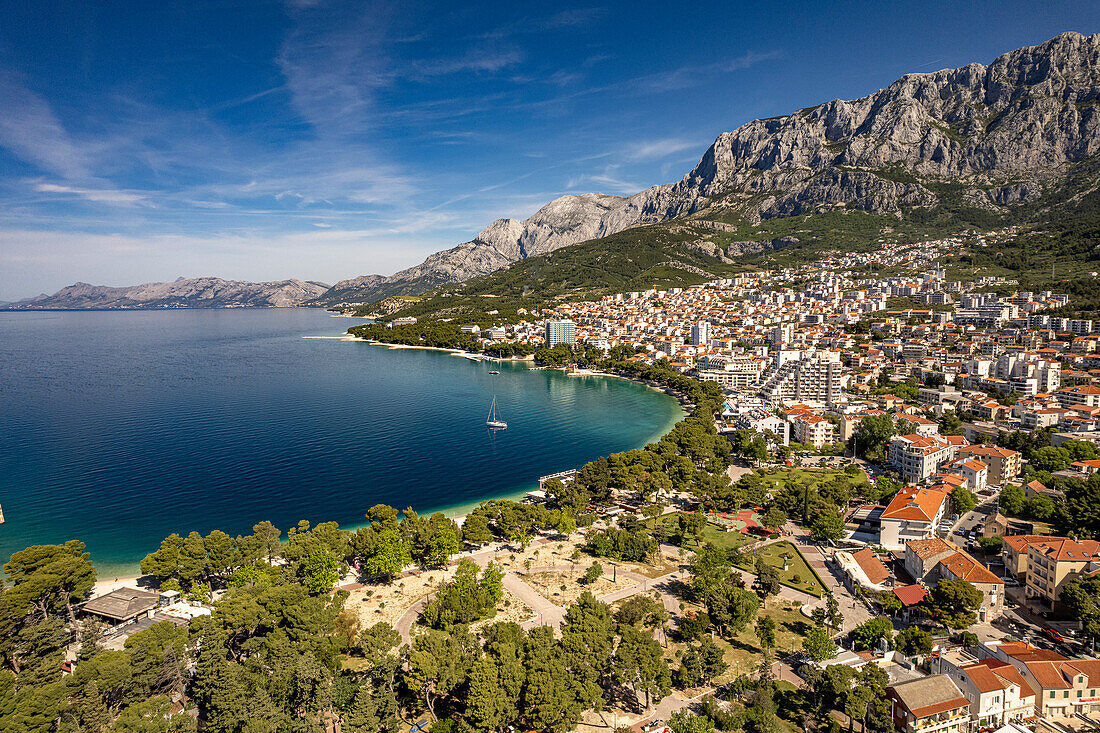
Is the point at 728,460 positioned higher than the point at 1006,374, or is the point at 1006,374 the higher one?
the point at 1006,374

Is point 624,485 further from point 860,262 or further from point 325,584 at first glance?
point 860,262

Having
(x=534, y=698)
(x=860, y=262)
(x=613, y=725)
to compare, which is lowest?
(x=613, y=725)

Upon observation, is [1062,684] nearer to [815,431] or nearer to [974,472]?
[974,472]

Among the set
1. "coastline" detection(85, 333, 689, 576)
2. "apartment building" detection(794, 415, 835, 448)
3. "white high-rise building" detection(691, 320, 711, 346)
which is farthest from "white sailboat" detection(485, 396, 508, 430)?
"white high-rise building" detection(691, 320, 711, 346)

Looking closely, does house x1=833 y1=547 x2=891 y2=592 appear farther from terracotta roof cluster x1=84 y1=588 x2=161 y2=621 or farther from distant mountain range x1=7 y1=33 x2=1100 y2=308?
distant mountain range x1=7 y1=33 x2=1100 y2=308

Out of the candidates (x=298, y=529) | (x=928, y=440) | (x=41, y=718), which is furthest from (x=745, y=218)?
(x=41, y=718)

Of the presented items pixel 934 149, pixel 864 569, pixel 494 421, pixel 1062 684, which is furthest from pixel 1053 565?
pixel 934 149
